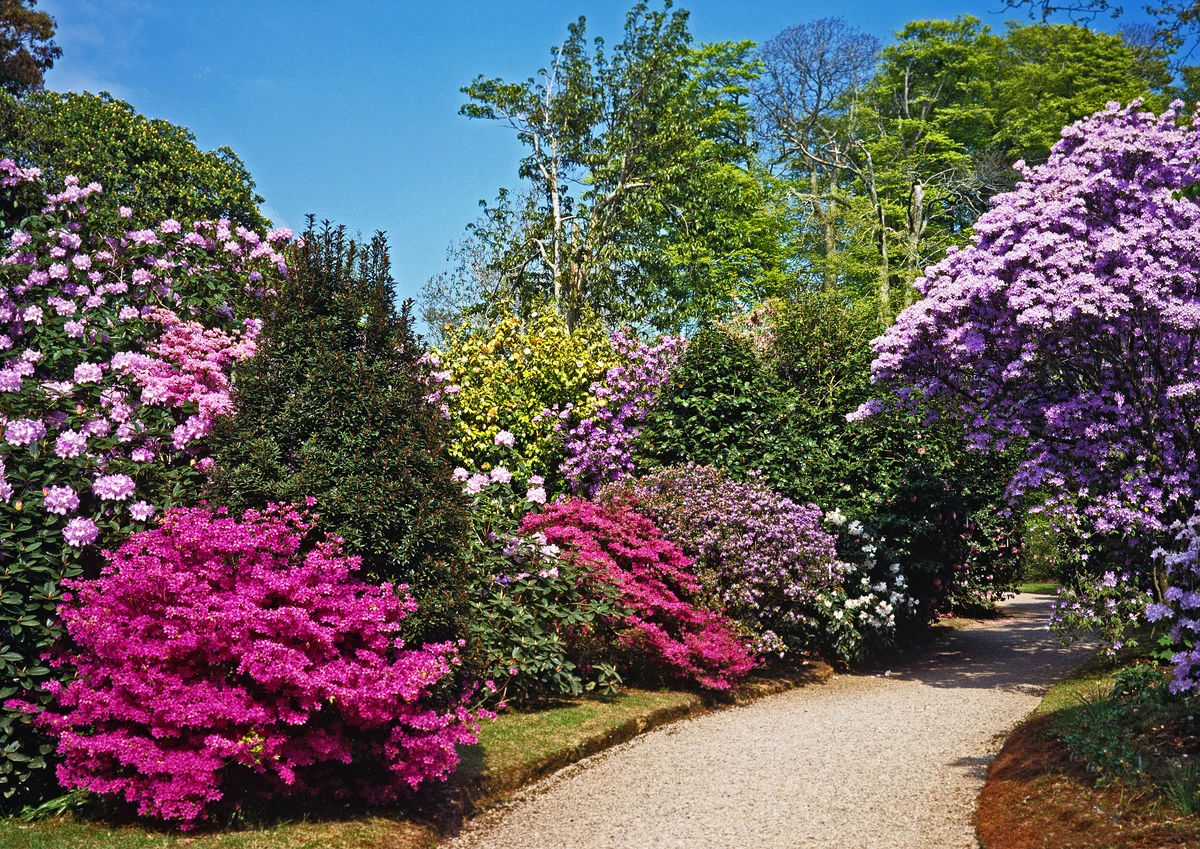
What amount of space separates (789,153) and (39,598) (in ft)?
95.7

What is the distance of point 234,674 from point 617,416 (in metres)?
8.45

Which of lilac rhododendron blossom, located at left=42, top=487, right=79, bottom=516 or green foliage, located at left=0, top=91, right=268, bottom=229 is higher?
green foliage, located at left=0, top=91, right=268, bottom=229

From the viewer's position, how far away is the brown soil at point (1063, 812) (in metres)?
4.74

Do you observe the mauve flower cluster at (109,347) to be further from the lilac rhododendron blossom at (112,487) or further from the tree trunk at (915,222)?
the tree trunk at (915,222)

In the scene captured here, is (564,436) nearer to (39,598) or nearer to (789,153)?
(39,598)

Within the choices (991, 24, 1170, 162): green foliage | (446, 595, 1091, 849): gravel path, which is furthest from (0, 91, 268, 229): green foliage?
(991, 24, 1170, 162): green foliage

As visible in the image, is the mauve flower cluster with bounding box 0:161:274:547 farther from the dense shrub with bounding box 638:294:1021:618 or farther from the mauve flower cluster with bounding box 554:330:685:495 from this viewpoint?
the dense shrub with bounding box 638:294:1021:618

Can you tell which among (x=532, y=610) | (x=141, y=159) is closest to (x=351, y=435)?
(x=532, y=610)

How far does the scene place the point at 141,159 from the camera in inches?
736

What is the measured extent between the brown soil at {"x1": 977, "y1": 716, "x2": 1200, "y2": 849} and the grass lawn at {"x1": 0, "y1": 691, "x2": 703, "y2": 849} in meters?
3.07

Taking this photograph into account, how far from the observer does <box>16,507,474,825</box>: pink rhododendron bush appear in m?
5.13

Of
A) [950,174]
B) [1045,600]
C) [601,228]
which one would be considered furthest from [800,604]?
→ [950,174]

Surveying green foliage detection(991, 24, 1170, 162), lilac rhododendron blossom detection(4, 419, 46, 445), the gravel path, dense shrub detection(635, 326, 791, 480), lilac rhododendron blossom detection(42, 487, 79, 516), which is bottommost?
the gravel path

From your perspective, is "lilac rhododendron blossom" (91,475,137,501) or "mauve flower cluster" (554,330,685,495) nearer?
"lilac rhododendron blossom" (91,475,137,501)
